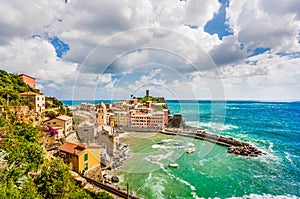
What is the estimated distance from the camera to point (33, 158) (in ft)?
15.1

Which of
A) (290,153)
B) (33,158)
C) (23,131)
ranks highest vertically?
(23,131)

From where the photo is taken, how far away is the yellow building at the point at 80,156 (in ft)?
19.3

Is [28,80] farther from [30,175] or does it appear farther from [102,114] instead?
[30,175]

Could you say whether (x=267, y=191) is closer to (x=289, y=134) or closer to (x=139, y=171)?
(x=139, y=171)

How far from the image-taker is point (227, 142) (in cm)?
1440

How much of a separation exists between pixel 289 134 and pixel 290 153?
25.0 ft

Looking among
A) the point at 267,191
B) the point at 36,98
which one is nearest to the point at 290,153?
the point at 267,191

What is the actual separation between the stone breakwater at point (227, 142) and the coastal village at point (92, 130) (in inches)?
2.5

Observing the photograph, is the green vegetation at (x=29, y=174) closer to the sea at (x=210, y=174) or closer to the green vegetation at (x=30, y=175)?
the green vegetation at (x=30, y=175)

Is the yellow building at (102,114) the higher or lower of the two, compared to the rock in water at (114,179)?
higher

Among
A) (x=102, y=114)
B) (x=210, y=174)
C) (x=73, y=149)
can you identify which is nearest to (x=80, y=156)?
(x=73, y=149)

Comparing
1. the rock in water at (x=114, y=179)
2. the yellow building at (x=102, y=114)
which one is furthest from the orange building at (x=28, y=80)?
the rock in water at (x=114, y=179)

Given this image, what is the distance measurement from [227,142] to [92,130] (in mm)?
11900

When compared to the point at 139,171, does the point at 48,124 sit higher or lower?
higher
